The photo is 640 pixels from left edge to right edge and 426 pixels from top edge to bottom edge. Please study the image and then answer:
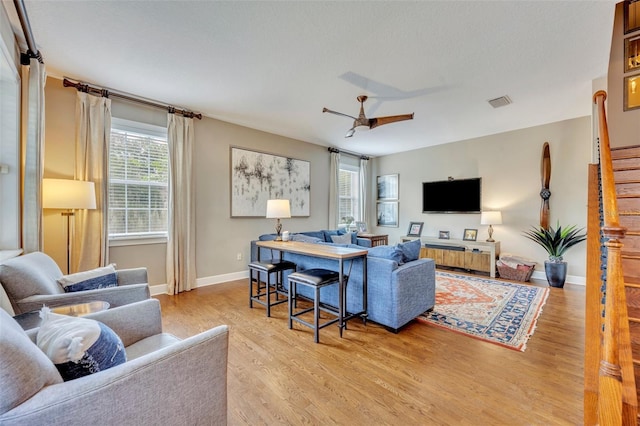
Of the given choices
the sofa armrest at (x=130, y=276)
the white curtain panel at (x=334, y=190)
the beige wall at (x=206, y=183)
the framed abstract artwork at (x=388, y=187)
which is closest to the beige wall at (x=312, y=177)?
the beige wall at (x=206, y=183)

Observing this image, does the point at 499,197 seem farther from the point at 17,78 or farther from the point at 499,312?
the point at 17,78

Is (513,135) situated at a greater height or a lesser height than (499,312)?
greater

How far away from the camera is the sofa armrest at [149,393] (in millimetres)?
757

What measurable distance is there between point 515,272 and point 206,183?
527 centimetres

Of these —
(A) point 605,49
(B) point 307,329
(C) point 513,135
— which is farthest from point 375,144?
(B) point 307,329

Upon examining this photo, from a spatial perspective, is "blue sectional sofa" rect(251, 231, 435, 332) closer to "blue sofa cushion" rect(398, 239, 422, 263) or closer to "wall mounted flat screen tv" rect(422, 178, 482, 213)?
"blue sofa cushion" rect(398, 239, 422, 263)

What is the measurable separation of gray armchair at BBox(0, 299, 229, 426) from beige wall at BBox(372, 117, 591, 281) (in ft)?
18.1

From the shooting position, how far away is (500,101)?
3656 millimetres

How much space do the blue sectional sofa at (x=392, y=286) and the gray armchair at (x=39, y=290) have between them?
6.07 ft

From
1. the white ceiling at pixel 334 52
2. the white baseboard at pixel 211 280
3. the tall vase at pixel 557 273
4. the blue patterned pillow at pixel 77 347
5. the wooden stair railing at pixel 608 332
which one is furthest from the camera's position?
the tall vase at pixel 557 273

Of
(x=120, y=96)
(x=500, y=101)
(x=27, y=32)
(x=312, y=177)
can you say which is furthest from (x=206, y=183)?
(x=500, y=101)

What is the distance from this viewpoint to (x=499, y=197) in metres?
5.18

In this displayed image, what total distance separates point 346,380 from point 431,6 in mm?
2733

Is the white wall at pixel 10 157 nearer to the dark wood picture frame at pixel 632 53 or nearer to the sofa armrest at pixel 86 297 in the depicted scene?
the sofa armrest at pixel 86 297
